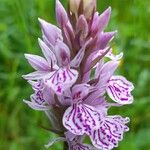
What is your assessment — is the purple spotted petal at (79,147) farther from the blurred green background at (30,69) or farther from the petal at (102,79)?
the blurred green background at (30,69)

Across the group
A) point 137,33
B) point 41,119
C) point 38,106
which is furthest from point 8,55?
point 38,106

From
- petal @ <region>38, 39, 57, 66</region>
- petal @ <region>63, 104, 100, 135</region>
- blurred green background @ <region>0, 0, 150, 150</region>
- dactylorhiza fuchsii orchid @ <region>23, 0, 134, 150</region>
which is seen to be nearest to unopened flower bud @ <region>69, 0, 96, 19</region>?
dactylorhiza fuchsii orchid @ <region>23, 0, 134, 150</region>

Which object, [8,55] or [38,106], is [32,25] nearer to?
→ [8,55]

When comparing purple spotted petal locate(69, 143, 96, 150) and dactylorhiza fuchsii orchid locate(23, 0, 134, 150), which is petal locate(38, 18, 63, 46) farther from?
purple spotted petal locate(69, 143, 96, 150)

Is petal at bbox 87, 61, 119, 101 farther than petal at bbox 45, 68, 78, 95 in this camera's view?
Yes

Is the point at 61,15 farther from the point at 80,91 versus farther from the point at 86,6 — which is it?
the point at 80,91

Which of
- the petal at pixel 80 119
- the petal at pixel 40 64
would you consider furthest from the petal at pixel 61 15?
the petal at pixel 80 119
